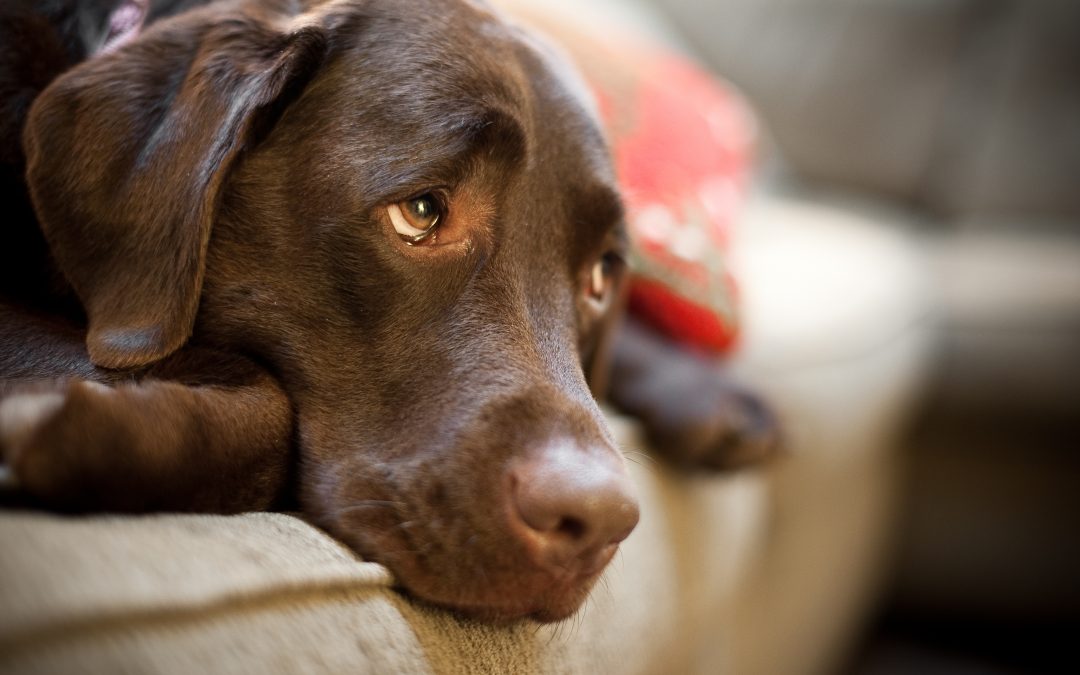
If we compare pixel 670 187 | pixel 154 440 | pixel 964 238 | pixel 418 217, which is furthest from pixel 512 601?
pixel 964 238

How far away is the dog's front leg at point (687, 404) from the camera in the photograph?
6.16 ft

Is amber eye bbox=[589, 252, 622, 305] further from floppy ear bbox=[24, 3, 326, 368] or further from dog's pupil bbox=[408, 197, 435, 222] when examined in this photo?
floppy ear bbox=[24, 3, 326, 368]

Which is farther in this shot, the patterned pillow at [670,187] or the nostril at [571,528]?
the patterned pillow at [670,187]

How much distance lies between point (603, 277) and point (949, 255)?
2.65 meters

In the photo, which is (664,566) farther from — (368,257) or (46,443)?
(46,443)

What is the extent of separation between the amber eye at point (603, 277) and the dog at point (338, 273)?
0.44ft

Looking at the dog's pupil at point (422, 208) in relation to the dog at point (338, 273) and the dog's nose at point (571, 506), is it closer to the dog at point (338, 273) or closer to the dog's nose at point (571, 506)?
the dog at point (338, 273)

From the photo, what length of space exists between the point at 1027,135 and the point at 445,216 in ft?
12.0

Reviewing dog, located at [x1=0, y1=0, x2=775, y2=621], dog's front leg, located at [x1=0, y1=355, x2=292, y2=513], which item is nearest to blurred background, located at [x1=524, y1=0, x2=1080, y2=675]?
dog, located at [x1=0, y1=0, x2=775, y2=621]

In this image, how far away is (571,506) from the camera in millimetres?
1078

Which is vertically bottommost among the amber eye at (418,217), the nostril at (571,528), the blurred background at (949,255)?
the blurred background at (949,255)

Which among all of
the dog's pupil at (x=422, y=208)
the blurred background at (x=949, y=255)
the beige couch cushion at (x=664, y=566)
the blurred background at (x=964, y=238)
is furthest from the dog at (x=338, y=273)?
the blurred background at (x=964, y=238)

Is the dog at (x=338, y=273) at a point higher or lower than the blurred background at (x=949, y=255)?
higher

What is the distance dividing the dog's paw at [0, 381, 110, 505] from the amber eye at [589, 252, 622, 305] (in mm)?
894
